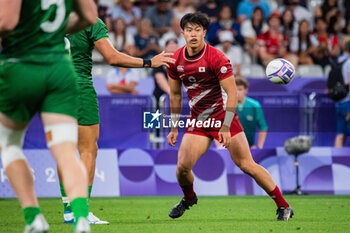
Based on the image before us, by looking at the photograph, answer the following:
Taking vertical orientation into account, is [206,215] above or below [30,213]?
below

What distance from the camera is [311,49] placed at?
18.3 meters

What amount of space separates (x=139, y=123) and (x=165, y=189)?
1803 mm

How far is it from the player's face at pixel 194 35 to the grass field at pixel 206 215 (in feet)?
7.08

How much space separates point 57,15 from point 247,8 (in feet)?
48.6

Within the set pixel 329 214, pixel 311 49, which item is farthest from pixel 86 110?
pixel 311 49

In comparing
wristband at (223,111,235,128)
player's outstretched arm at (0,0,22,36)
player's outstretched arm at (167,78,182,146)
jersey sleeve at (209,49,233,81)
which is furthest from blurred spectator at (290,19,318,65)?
player's outstretched arm at (0,0,22,36)

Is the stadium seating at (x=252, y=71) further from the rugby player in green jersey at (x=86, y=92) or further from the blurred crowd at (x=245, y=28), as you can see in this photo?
the rugby player in green jersey at (x=86, y=92)

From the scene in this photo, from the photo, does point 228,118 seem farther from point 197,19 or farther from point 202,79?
point 197,19

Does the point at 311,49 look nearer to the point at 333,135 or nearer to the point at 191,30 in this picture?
the point at 333,135

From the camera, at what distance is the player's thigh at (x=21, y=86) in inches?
196

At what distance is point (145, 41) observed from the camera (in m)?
17.2

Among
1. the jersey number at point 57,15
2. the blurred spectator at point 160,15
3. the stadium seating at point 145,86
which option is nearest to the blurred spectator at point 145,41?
the blurred spectator at point 160,15

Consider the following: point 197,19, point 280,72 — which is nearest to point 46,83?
point 197,19

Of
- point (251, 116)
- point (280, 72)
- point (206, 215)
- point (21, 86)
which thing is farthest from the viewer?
point (251, 116)
